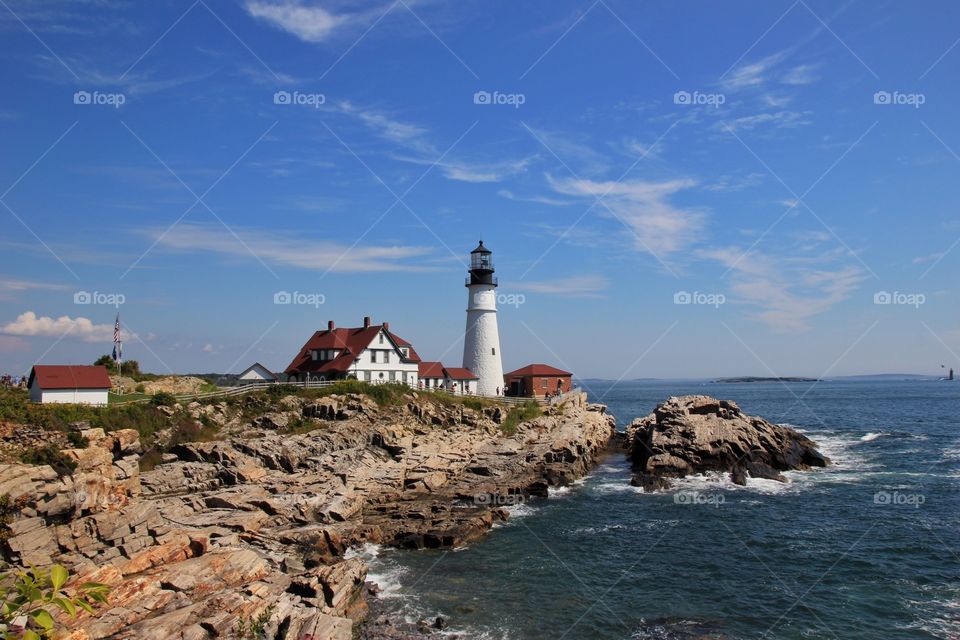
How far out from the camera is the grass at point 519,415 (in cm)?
4953

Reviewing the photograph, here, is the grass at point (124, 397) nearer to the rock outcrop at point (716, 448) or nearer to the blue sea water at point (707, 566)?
the blue sea water at point (707, 566)

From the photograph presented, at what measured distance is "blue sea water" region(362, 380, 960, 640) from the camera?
68.8 feet

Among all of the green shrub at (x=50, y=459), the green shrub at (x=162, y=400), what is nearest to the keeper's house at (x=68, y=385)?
the green shrub at (x=162, y=400)

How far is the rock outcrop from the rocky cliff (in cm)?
492

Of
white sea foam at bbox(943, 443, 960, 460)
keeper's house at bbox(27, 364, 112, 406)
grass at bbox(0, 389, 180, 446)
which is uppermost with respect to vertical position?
keeper's house at bbox(27, 364, 112, 406)

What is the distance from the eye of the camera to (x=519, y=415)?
172ft

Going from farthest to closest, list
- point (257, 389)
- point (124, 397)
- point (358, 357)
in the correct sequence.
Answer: point (358, 357) < point (257, 389) < point (124, 397)

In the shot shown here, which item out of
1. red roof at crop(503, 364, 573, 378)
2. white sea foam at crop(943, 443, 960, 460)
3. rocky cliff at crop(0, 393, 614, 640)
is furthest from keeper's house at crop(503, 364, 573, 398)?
white sea foam at crop(943, 443, 960, 460)

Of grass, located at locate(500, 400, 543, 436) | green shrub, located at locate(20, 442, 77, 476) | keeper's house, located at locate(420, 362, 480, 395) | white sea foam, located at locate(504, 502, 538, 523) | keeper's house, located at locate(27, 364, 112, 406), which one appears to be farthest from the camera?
keeper's house, located at locate(420, 362, 480, 395)

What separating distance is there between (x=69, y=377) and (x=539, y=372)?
42.3 meters

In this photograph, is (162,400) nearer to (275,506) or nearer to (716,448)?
(275,506)

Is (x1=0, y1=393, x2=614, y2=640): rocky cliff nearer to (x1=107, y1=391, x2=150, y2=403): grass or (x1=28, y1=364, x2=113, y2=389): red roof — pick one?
(x1=107, y1=391, x2=150, y2=403): grass

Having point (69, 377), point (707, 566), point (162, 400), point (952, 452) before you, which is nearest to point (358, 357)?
point (162, 400)

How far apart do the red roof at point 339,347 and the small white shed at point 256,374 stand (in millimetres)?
4955
